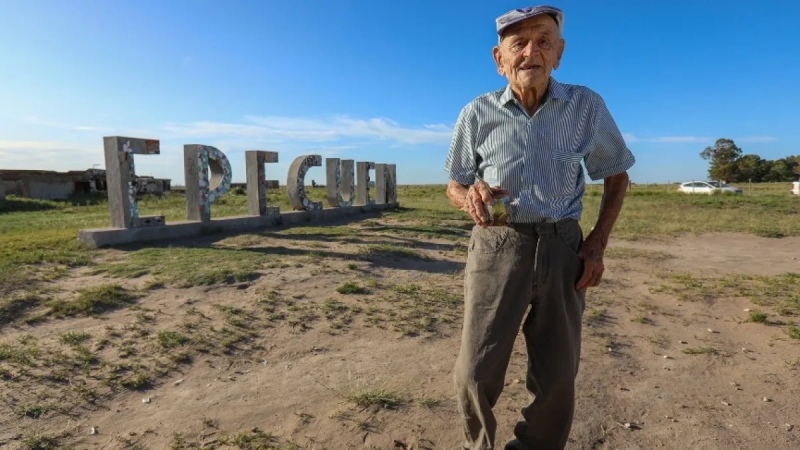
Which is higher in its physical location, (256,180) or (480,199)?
(256,180)

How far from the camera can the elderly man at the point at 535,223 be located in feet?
6.40

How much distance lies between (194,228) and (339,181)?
579 centimetres

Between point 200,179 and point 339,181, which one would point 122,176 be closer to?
point 200,179

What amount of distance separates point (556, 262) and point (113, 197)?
9.30 metres

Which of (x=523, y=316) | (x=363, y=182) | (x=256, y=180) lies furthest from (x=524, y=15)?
(x=363, y=182)

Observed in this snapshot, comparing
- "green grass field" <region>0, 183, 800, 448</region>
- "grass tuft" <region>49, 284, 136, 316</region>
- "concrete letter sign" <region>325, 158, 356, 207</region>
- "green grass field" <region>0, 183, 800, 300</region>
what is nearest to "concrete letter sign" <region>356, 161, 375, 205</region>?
"concrete letter sign" <region>325, 158, 356, 207</region>

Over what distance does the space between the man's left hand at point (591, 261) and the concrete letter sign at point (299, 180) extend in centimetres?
1187

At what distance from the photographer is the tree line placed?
178 ft

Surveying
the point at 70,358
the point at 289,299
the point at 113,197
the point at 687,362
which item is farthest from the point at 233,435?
the point at 113,197

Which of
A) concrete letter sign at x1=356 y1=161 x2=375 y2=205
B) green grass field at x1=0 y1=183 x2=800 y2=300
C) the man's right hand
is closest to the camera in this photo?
the man's right hand

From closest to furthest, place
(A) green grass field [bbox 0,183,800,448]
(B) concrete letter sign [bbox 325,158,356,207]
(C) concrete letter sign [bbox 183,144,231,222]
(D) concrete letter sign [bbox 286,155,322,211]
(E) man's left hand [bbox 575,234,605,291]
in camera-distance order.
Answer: (E) man's left hand [bbox 575,234,605,291], (A) green grass field [bbox 0,183,800,448], (C) concrete letter sign [bbox 183,144,231,222], (D) concrete letter sign [bbox 286,155,322,211], (B) concrete letter sign [bbox 325,158,356,207]

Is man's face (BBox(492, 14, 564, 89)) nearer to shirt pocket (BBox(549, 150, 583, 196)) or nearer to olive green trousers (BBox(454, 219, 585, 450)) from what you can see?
shirt pocket (BBox(549, 150, 583, 196))

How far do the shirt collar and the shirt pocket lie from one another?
0.77 feet

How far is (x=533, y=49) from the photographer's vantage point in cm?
195
